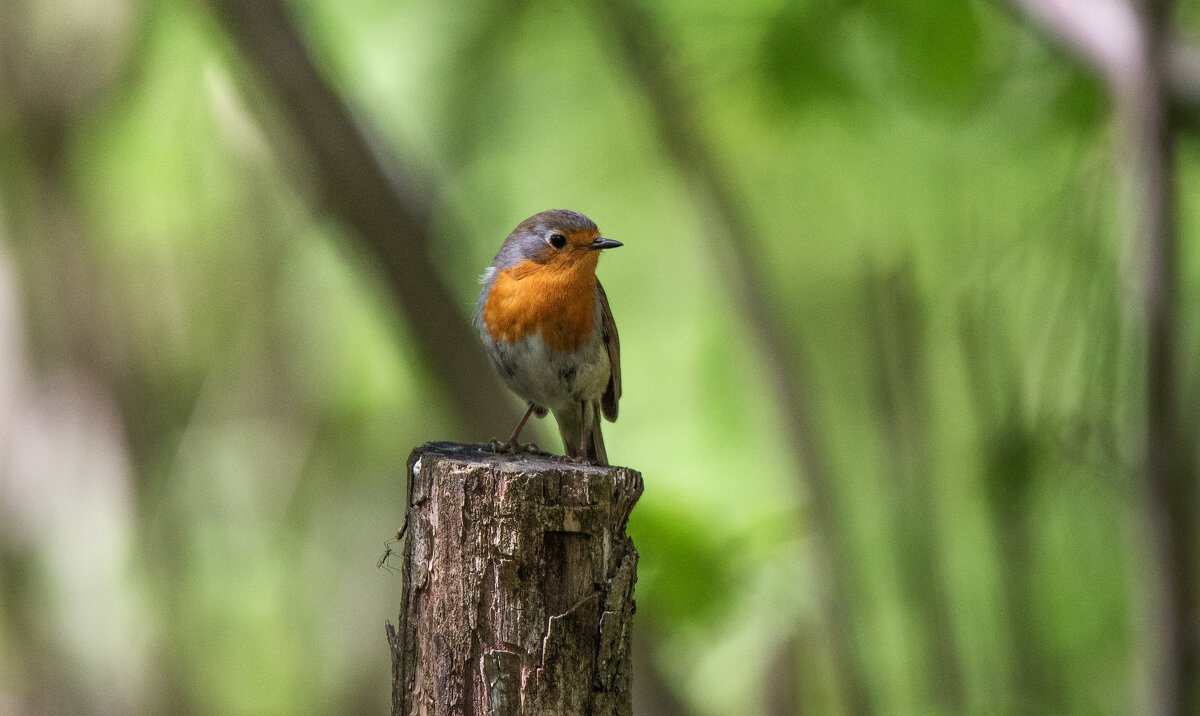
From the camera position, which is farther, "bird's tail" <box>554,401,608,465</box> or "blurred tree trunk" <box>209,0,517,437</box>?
"bird's tail" <box>554,401,608,465</box>

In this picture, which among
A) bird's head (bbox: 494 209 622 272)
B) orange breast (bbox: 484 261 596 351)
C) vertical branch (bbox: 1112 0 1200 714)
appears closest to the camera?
vertical branch (bbox: 1112 0 1200 714)

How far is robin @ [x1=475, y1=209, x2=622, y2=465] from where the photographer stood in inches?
142

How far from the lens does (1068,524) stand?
5555 mm

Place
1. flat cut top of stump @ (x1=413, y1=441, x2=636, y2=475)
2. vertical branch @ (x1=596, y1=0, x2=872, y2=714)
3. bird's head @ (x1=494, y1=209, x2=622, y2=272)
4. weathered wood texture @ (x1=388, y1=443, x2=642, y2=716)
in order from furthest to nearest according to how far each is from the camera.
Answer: vertical branch @ (x1=596, y1=0, x2=872, y2=714) < bird's head @ (x1=494, y1=209, x2=622, y2=272) < flat cut top of stump @ (x1=413, y1=441, x2=636, y2=475) < weathered wood texture @ (x1=388, y1=443, x2=642, y2=716)

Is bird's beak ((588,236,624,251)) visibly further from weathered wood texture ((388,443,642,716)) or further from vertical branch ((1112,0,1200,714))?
vertical branch ((1112,0,1200,714))

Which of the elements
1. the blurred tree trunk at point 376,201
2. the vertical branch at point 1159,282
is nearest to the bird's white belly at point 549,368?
the blurred tree trunk at point 376,201

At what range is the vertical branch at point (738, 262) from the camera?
14.2ft

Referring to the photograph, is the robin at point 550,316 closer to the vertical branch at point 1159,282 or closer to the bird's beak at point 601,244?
the bird's beak at point 601,244

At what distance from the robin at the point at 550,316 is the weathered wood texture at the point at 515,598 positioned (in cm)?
124

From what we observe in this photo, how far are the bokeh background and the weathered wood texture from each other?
1.23m

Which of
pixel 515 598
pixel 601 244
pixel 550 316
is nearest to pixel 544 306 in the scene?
pixel 550 316

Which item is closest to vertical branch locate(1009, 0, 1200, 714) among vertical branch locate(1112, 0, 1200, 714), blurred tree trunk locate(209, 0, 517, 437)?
vertical branch locate(1112, 0, 1200, 714)

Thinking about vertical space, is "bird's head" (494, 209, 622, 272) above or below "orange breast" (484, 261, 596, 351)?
above

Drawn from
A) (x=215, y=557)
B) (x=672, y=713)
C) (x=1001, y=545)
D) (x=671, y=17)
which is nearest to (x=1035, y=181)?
(x=671, y=17)
